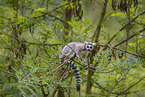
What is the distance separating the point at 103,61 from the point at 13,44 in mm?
1617

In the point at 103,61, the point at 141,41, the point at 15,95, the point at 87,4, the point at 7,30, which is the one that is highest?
the point at 87,4

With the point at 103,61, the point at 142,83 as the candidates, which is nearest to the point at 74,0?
the point at 103,61

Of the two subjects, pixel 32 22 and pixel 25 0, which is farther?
pixel 25 0

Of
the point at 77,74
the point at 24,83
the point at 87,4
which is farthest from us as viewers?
the point at 87,4

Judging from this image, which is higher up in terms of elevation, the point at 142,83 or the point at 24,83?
the point at 24,83

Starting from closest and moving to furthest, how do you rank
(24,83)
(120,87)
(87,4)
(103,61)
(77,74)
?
(24,83)
(103,61)
(77,74)
(120,87)
(87,4)

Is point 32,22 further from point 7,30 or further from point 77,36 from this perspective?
point 77,36

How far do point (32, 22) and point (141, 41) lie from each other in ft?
5.56

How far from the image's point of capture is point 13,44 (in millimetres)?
2562

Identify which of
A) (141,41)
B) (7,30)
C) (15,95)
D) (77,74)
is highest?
(7,30)

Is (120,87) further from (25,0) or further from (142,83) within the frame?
(25,0)

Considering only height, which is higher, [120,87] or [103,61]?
[103,61]

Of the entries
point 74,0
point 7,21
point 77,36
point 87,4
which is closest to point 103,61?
point 77,36

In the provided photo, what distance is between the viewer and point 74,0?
8.19ft
